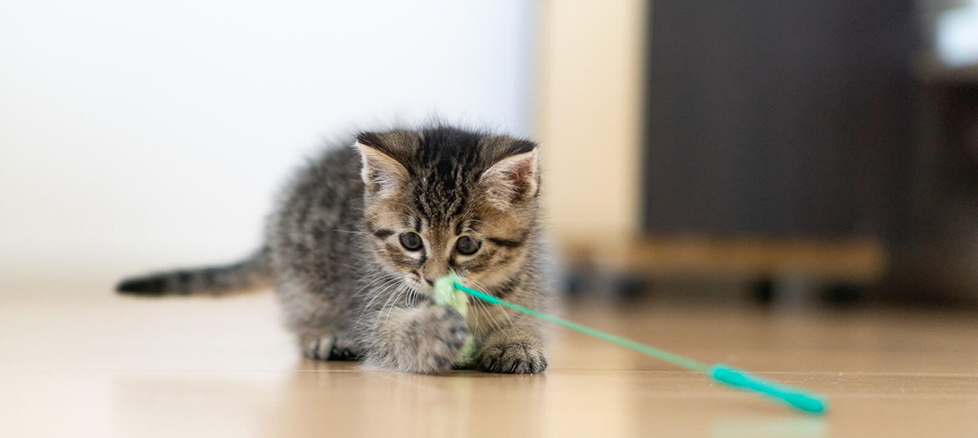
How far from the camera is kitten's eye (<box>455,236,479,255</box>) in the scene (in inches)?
68.3

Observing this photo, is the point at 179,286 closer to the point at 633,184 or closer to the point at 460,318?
the point at 460,318

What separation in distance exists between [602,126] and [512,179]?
2.90 metres

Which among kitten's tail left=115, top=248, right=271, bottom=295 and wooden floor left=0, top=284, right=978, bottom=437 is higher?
kitten's tail left=115, top=248, right=271, bottom=295

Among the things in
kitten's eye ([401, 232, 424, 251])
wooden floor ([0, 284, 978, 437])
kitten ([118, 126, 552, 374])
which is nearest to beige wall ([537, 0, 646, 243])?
wooden floor ([0, 284, 978, 437])

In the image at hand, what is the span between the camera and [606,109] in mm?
4625

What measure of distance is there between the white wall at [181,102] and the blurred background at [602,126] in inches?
0.4

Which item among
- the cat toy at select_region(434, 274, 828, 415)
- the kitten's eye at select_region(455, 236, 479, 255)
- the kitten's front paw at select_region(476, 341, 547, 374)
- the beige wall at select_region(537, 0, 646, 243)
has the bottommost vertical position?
the kitten's front paw at select_region(476, 341, 547, 374)

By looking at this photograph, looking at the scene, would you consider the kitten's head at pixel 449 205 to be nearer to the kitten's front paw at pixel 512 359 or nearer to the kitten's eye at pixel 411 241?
the kitten's eye at pixel 411 241

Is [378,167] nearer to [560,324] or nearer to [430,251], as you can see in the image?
[430,251]

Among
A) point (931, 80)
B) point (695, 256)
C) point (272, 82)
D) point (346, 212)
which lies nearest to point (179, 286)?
point (346, 212)

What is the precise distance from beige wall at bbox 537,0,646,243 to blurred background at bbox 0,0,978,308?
11 millimetres

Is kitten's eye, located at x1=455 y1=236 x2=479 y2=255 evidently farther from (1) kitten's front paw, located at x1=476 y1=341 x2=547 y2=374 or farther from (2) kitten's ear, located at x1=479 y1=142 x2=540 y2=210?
(1) kitten's front paw, located at x1=476 y1=341 x2=547 y2=374

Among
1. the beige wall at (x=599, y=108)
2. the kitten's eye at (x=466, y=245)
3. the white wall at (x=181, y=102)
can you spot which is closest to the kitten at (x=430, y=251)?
the kitten's eye at (x=466, y=245)

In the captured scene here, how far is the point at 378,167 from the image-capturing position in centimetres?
183
